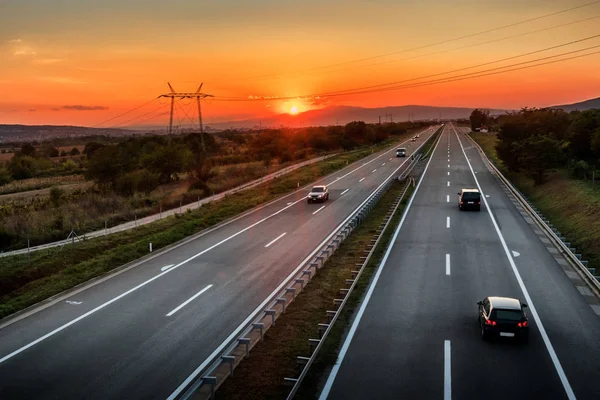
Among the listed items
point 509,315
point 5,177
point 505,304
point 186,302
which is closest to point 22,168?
point 5,177

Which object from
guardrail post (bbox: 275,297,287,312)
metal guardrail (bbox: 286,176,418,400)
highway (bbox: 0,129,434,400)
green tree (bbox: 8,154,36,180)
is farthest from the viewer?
green tree (bbox: 8,154,36,180)

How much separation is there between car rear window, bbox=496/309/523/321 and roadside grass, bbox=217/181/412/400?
15.5 feet

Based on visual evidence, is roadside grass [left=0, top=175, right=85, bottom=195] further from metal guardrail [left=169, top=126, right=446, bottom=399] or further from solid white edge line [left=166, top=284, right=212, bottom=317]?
metal guardrail [left=169, top=126, right=446, bottom=399]

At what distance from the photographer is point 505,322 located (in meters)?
14.3

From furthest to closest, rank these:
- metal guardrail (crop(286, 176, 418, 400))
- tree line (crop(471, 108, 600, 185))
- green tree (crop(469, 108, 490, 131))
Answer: green tree (crop(469, 108, 490, 131))
tree line (crop(471, 108, 600, 185))
metal guardrail (crop(286, 176, 418, 400))

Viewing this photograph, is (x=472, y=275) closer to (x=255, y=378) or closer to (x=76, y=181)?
(x=255, y=378)

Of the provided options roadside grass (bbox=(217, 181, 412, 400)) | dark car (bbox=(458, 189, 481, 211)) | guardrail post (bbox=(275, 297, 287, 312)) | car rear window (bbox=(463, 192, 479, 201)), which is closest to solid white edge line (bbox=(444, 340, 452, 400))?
roadside grass (bbox=(217, 181, 412, 400))

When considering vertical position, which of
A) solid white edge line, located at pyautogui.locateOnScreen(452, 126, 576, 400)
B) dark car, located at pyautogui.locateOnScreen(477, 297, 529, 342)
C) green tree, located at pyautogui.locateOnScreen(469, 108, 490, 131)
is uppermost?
green tree, located at pyautogui.locateOnScreen(469, 108, 490, 131)

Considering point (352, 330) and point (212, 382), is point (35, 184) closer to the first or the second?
point (352, 330)

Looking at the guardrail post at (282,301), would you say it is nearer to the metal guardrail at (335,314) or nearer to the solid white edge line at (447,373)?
the metal guardrail at (335,314)

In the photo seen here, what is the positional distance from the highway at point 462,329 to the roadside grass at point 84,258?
1290 centimetres

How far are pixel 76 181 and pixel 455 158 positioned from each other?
59.5 meters

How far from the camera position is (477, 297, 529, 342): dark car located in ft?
47.0

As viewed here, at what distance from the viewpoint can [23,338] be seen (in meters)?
15.6
